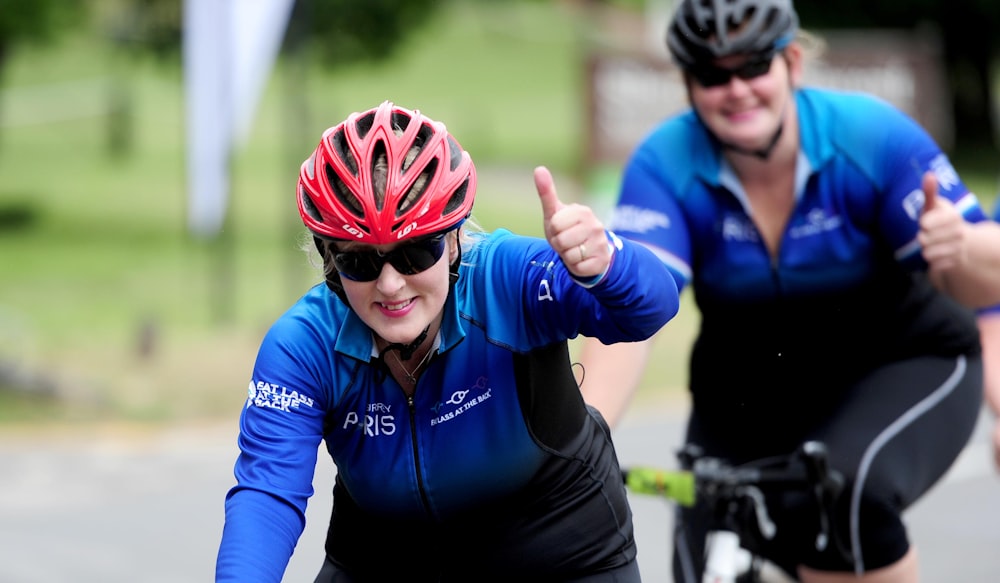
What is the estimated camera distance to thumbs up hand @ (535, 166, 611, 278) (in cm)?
311

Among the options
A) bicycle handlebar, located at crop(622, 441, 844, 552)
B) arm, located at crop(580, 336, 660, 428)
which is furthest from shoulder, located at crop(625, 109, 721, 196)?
bicycle handlebar, located at crop(622, 441, 844, 552)

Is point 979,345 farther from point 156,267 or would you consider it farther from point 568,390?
point 156,267

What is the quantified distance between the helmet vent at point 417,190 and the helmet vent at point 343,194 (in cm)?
8

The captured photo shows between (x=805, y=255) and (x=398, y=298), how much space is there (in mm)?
1745

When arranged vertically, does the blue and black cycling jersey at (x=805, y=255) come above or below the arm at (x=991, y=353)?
above

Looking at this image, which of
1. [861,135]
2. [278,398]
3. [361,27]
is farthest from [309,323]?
[361,27]

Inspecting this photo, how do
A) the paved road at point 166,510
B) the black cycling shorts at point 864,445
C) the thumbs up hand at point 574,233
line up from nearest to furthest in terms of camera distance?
the thumbs up hand at point 574,233 < the black cycling shorts at point 864,445 < the paved road at point 166,510

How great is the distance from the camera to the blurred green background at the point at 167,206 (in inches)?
518

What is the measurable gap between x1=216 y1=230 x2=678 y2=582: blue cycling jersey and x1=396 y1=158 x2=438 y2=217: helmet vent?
30 cm

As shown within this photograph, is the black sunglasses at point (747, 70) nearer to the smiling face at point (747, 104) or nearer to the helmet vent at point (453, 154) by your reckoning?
the smiling face at point (747, 104)

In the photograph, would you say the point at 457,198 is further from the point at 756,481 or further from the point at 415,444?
the point at 756,481

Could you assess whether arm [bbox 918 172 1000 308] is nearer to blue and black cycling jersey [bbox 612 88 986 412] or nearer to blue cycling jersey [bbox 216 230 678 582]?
blue and black cycling jersey [bbox 612 88 986 412]

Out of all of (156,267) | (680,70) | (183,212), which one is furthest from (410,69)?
(680,70)

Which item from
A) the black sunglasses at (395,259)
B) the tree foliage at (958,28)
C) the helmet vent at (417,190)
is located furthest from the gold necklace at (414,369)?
the tree foliage at (958,28)
